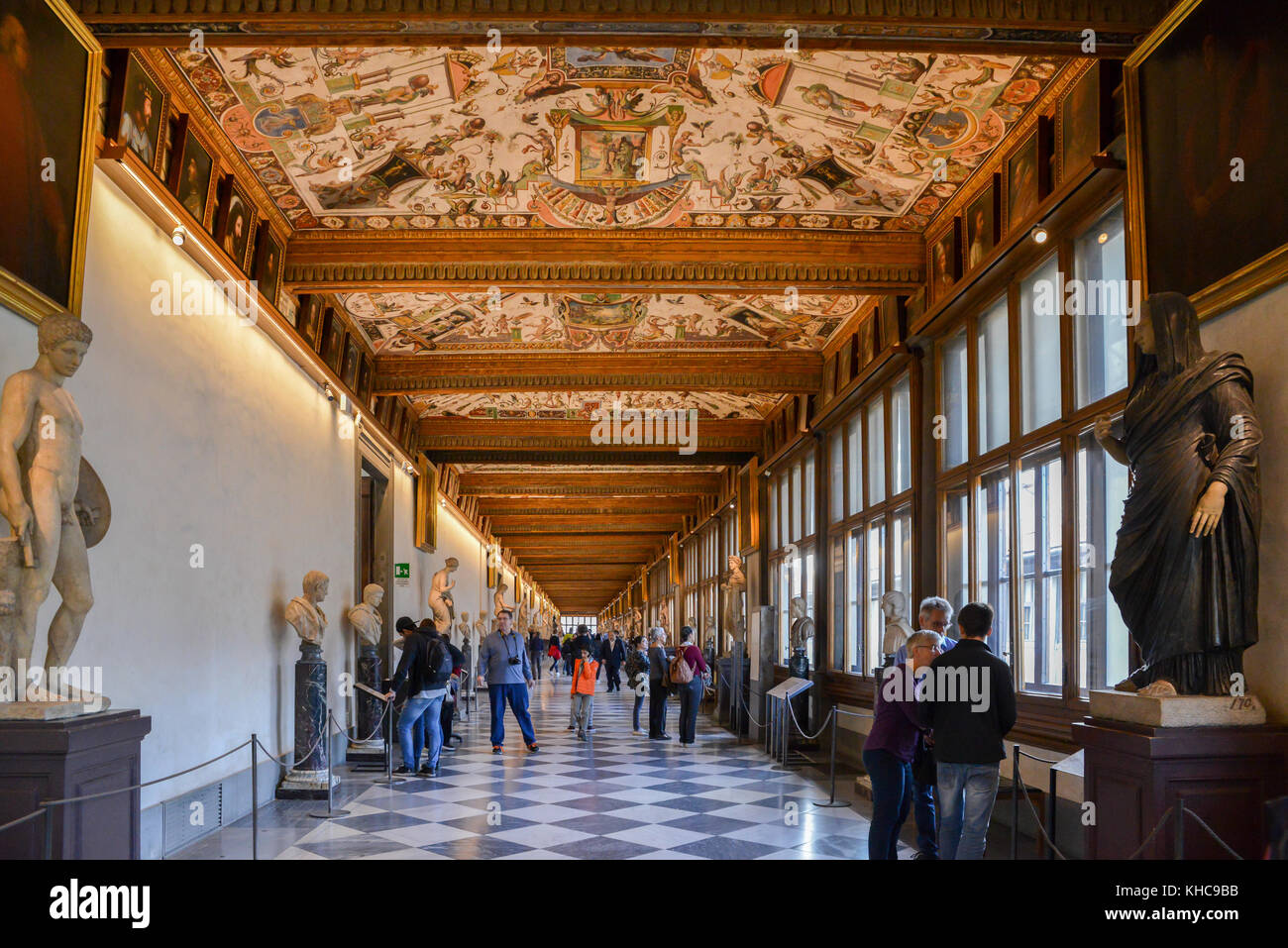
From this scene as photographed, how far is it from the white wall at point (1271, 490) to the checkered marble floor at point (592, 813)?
3103 mm

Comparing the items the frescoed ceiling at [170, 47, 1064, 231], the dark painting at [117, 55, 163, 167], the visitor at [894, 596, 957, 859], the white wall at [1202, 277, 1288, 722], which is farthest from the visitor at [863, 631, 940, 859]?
the dark painting at [117, 55, 163, 167]

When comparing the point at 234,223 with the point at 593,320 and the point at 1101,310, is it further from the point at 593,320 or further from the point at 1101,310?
the point at 1101,310

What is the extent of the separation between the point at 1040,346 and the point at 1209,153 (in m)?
2.94

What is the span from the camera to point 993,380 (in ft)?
30.9

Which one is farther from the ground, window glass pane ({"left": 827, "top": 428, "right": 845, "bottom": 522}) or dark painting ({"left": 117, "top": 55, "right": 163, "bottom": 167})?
dark painting ({"left": 117, "top": 55, "right": 163, "bottom": 167})

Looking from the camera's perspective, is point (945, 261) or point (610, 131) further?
point (945, 261)

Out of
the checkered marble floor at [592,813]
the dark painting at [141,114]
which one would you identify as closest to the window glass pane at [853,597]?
the checkered marble floor at [592,813]

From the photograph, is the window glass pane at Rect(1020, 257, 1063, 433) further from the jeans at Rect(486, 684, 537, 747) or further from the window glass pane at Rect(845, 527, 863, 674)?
the jeans at Rect(486, 684, 537, 747)

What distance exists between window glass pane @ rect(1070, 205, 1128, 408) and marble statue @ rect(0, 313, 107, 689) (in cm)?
583

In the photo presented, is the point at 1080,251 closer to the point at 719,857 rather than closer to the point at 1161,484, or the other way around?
the point at 1161,484

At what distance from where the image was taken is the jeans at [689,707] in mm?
15117

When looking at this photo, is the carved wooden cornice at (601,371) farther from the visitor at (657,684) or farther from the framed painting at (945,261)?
the framed painting at (945,261)

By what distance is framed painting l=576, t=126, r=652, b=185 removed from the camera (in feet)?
28.3

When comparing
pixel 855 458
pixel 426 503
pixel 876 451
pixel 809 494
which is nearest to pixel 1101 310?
pixel 876 451
